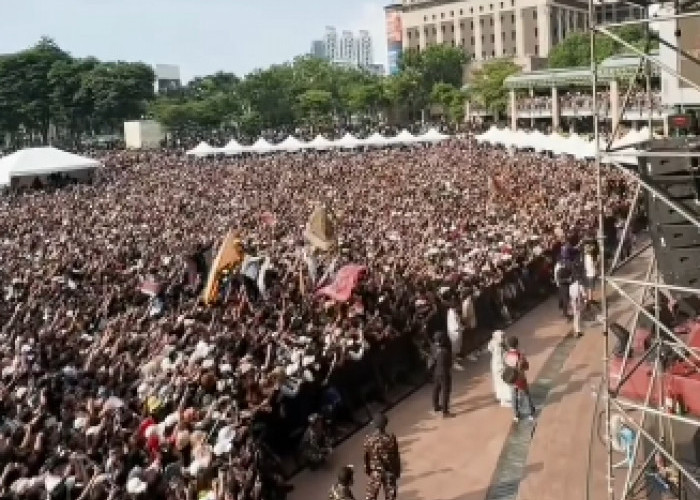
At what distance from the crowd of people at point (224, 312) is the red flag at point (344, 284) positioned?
0.35ft

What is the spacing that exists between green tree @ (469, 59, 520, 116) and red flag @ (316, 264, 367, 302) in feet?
189

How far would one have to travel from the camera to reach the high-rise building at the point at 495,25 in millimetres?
107438

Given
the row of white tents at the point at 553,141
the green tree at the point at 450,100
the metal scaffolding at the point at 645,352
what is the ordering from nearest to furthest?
the metal scaffolding at the point at 645,352 < the row of white tents at the point at 553,141 < the green tree at the point at 450,100

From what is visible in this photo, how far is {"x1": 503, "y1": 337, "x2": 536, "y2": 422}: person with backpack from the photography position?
34.9 feet

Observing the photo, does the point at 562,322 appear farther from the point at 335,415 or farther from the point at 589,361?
the point at 335,415

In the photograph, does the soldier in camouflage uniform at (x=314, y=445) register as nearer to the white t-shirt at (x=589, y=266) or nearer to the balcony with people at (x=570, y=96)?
the white t-shirt at (x=589, y=266)

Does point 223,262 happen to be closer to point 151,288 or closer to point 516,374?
point 151,288

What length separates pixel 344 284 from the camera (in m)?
12.9

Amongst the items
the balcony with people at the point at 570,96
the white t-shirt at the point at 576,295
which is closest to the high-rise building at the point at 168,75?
the balcony with people at the point at 570,96

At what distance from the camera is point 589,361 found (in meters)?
13.3

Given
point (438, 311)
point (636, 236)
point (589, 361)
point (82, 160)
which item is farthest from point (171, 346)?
point (82, 160)

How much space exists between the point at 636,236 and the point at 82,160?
86.7ft

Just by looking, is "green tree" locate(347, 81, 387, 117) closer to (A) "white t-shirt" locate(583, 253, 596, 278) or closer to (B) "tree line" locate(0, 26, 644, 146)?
(B) "tree line" locate(0, 26, 644, 146)

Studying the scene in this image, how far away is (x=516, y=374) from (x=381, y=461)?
3040 mm
